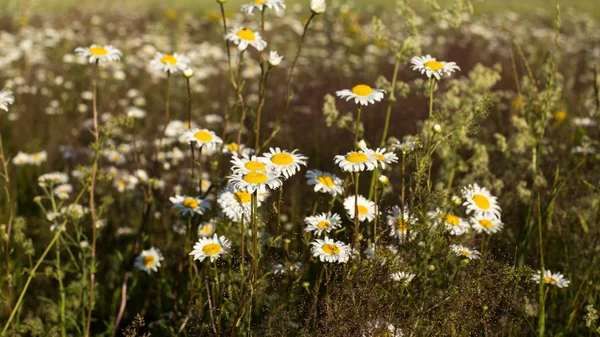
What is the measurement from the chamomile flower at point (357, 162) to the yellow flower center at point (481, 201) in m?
0.67

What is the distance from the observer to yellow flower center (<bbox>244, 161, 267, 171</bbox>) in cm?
187

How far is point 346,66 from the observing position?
721 centimetres

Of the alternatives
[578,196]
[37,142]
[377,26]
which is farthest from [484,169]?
[37,142]

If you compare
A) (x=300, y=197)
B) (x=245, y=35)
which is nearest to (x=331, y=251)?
(x=245, y=35)

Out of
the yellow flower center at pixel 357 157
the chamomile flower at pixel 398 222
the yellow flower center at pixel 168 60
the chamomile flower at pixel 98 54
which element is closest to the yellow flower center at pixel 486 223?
the chamomile flower at pixel 398 222

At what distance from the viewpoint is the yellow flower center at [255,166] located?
1870 mm

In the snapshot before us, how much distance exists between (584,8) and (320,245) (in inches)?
709

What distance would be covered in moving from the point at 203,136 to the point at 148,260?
796 mm

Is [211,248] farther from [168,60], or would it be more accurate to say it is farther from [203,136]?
[168,60]

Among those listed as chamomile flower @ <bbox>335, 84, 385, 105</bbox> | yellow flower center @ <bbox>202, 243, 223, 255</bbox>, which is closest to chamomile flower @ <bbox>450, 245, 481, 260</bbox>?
chamomile flower @ <bbox>335, 84, 385, 105</bbox>

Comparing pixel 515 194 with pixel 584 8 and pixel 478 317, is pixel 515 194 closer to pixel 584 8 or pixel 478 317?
pixel 478 317

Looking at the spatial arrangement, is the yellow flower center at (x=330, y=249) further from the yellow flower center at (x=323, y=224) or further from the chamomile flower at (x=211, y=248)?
the chamomile flower at (x=211, y=248)

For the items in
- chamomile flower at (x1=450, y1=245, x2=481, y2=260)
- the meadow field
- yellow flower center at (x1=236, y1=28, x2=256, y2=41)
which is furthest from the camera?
yellow flower center at (x1=236, y1=28, x2=256, y2=41)

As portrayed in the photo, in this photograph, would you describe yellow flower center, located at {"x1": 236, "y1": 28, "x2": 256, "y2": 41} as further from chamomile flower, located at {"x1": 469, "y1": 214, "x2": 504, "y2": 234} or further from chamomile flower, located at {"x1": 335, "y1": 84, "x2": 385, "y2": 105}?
chamomile flower, located at {"x1": 469, "y1": 214, "x2": 504, "y2": 234}
